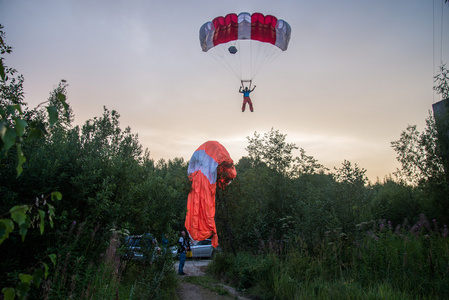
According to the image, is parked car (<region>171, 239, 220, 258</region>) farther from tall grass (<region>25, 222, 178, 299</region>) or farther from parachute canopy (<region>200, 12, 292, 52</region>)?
parachute canopy (<region>200, 12, 292, 52</region>)

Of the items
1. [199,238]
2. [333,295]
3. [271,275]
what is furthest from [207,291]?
[333,295]

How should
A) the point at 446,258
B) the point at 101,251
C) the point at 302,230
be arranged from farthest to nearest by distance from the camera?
1. the point at 302,230
2. the point at 446,258
3. the point at 101,251

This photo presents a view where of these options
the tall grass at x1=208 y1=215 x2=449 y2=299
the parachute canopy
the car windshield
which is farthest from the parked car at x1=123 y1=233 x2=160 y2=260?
the parachute canopy

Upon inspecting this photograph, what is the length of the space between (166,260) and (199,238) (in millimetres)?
4102

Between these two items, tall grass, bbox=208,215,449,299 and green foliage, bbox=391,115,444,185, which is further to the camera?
green foliage, bbox=391,115,444,185

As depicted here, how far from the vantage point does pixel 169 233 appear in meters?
6.26

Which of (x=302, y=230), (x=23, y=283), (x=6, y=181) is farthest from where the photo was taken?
(x=302, y=230)

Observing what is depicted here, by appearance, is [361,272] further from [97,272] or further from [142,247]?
[97,272]

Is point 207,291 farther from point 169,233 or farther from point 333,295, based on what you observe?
point 333,295

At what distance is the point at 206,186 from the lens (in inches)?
395

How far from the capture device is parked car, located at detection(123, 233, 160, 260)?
6.04 meters

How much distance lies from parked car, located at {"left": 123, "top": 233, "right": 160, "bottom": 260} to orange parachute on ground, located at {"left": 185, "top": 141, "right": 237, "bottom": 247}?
151 inches

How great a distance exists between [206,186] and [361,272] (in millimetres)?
5845

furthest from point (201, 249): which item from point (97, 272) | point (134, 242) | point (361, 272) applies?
point (97, 272)
